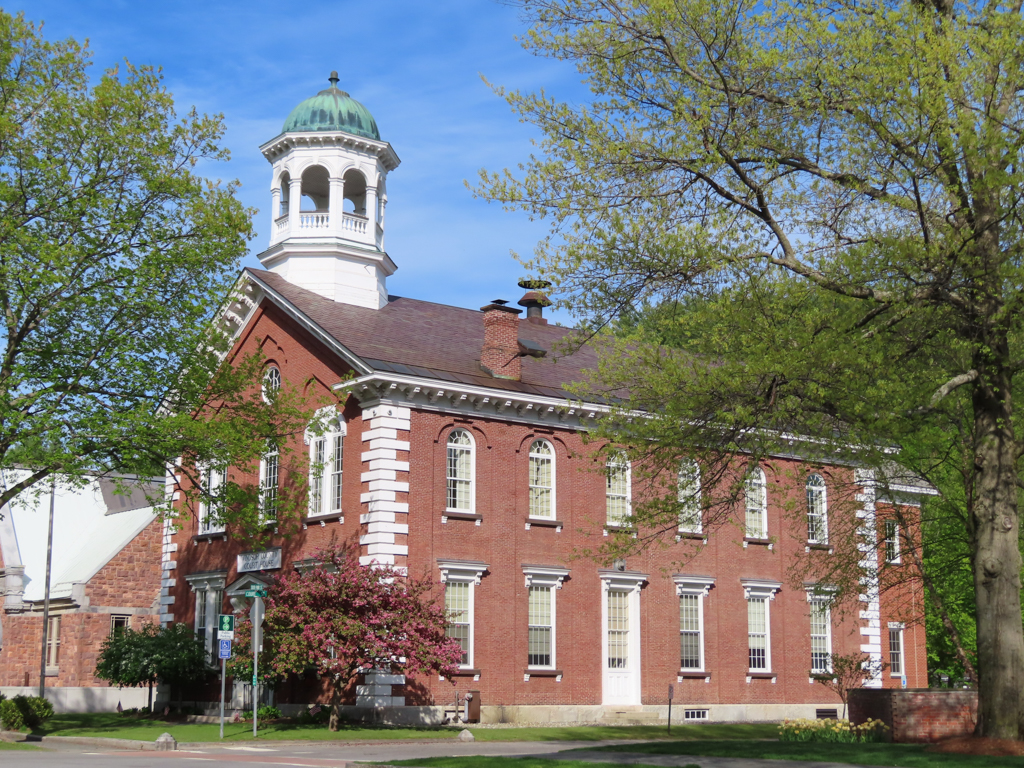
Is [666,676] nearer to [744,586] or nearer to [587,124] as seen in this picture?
[744,586]

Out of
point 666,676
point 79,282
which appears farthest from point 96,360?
point 666,676

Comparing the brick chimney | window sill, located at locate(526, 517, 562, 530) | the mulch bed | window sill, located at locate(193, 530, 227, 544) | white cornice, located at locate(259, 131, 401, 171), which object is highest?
white cornice, located at locate(259, 131, 401, 171)

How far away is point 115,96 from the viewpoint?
27594 millimetres

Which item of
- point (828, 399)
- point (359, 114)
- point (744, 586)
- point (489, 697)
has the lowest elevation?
point (489, 697)

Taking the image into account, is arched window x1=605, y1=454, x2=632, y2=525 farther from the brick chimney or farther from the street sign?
the street sign

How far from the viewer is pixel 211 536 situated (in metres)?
37.6

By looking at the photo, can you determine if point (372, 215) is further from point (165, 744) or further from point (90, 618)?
point (165, 744)

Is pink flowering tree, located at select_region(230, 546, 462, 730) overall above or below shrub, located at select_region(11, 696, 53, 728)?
above

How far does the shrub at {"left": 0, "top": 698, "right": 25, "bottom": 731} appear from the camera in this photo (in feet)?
91.0

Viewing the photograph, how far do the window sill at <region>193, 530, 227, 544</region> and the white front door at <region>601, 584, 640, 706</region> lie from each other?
11.6 meters

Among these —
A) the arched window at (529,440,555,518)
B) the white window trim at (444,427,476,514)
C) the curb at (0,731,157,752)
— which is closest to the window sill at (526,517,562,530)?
the arched window at (529,440,555,518)

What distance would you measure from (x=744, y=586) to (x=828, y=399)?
1944 cm

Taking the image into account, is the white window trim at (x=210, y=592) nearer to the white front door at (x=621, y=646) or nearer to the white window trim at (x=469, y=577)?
the white window trim at (x=469, y=577)

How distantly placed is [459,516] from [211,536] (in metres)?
9.77
